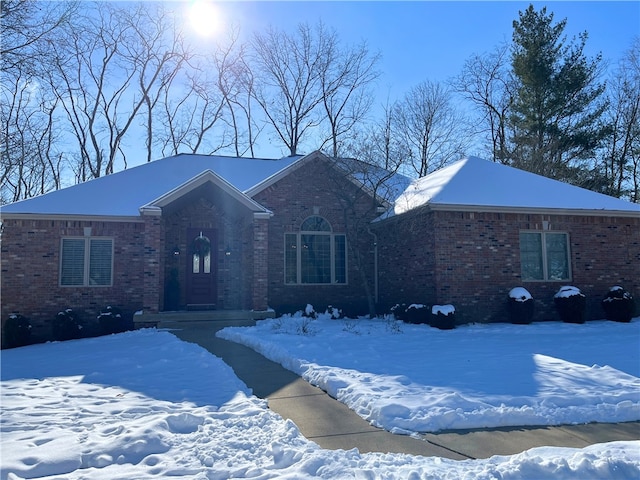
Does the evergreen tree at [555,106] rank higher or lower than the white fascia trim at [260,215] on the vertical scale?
higher

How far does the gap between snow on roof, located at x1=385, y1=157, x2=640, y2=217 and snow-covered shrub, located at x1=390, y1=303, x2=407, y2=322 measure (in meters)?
2.77

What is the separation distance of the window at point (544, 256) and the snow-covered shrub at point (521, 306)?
90cm

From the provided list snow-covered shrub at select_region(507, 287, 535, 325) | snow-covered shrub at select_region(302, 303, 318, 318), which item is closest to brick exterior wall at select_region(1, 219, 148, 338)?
snow-covered shrub at select_region(302, 303, 318, 318)

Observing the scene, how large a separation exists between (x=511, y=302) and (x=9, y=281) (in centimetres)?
1372

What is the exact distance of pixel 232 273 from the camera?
Answer: 15086 millimetres

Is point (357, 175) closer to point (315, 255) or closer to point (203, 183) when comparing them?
point (315, 255)

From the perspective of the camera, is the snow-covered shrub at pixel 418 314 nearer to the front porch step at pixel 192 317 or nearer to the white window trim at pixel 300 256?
the white window trim at pixel 300 256

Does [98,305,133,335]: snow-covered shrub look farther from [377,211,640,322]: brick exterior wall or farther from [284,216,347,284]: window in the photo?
[377,211,640,322]: brick exterior wall

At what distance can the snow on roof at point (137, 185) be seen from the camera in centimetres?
1397

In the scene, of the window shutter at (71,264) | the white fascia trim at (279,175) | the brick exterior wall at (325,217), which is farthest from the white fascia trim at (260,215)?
the window shutter at (71,264)

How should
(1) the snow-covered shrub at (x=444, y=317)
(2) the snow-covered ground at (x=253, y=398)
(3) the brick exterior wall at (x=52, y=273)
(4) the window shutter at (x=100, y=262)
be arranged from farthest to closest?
1. (4) the window shutter at (x=100, y=262)
2. (3) the brick exterior wall at (x=52, y=273)
3. (1) the snow-covered shrub at (x=444, y=317)
4. (2) the snow-covered ground at (x=253, y=398)

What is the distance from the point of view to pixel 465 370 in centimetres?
723

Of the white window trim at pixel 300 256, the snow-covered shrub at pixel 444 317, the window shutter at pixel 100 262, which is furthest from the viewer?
the white window trim at pixel 300 256

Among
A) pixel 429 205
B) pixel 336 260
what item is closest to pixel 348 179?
pixel 336 260
